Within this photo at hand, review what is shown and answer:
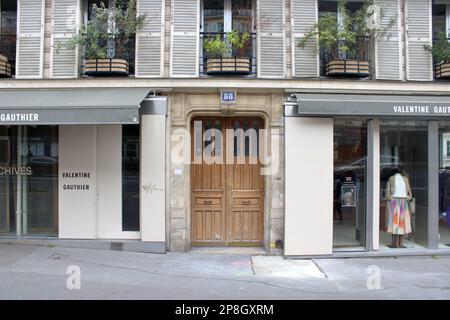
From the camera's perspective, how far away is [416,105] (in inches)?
371

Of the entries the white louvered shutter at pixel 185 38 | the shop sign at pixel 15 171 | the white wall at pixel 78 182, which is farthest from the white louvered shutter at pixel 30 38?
the white louvered shutter at pixel 185 38

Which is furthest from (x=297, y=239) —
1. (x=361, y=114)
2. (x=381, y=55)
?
(x=381, y=55)

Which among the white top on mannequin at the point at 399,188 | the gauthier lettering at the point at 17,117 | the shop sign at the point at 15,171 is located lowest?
the white top on mannequin at the point at 399,188

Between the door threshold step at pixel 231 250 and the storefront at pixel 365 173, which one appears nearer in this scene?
the storefront at pixel 365 173

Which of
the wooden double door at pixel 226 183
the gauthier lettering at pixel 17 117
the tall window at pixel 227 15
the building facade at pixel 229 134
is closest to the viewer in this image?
the gauthier lettering at pixel 17 117

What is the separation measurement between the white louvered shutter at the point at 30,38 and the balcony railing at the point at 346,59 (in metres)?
5.62

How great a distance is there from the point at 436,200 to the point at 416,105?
2.08 m

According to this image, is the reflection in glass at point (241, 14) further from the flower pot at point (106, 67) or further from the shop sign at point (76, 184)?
the shop sign at point (76, 184)

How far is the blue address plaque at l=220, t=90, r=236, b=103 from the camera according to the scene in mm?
9516

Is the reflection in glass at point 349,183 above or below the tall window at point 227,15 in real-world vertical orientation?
below

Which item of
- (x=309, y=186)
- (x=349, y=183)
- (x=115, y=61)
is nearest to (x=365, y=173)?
(x=349, y=183)

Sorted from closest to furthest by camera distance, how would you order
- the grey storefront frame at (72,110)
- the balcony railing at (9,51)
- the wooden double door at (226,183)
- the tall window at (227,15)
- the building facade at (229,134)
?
the grey storefront frame at (72,110) < the building facade at (229,134) < the balcony railing at (9,51) < the tall window at (227,15) < the wooden double door at (226,183)

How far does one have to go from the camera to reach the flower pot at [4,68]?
9656mm
